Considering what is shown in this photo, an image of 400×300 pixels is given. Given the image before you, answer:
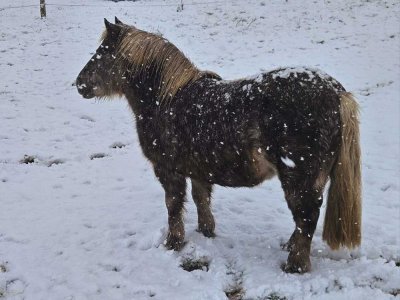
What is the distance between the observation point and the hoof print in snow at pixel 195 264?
3939 millimetres

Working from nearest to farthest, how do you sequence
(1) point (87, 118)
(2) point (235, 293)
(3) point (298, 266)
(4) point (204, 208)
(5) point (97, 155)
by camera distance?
(2) point (235, 293) < (3) point (298, 266) < (4) point (204, 208) < (5) point (97, 155) < (1) point (87, 118)

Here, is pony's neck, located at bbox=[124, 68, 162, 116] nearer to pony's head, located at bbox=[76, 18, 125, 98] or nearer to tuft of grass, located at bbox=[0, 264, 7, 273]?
pony's head, located at bbox=[76, 18, 125, 98]

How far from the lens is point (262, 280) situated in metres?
3.65

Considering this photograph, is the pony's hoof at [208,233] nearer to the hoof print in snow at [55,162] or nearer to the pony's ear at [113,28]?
the pony's ear at [113,28]

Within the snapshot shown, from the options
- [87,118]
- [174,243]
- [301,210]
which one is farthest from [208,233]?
[87,118]

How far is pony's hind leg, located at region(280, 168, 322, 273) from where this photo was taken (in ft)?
11.0

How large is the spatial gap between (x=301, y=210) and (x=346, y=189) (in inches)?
16.6

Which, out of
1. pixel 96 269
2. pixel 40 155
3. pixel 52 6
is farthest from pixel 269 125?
pixel 52 6

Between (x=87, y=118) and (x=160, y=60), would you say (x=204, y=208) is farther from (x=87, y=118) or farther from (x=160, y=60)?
(x=87, y=118)

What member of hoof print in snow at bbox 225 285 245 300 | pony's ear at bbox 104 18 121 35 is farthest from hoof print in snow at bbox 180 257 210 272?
pony's ear at bbox 104 18 121 35

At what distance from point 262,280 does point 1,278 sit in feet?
7.69

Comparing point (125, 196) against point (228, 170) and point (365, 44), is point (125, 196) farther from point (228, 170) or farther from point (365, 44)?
point (365, 44)

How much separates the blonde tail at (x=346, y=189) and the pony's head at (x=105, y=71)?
235cm

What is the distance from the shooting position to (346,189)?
3.48m
